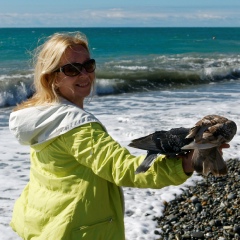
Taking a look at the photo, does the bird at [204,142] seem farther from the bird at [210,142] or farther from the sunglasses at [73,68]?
the sunglasses at [73,68]

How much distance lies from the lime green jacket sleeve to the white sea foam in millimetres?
3272

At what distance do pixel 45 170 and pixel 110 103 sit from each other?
1239 centimetres

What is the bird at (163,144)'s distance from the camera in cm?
181

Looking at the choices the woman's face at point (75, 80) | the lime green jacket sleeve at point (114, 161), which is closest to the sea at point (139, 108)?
the woman's face at point (75, 80)

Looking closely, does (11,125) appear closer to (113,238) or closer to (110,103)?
(113,238)

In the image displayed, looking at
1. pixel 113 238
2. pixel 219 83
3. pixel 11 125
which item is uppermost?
pixel 11 125

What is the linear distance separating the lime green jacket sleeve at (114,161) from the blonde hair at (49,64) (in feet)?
1.01

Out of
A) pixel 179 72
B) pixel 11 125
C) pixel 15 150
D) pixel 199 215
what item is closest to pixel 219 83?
pixel 179 72

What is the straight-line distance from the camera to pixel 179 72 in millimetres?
23594

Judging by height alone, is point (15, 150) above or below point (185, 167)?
below

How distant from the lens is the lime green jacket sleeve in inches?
73.9

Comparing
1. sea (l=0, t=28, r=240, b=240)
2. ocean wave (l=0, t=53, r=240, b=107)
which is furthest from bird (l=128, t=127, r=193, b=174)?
ocean wave (l=0, t=53, r=240, b=107)

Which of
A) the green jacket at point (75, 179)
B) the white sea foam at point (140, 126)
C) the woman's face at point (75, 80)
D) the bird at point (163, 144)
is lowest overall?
the white sea foam at point (140, 126)

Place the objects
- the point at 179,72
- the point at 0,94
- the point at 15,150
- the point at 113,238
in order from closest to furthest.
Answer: the point at 113,238 < the point at 15,150 < the point at 0,94 < the point at 179,72
